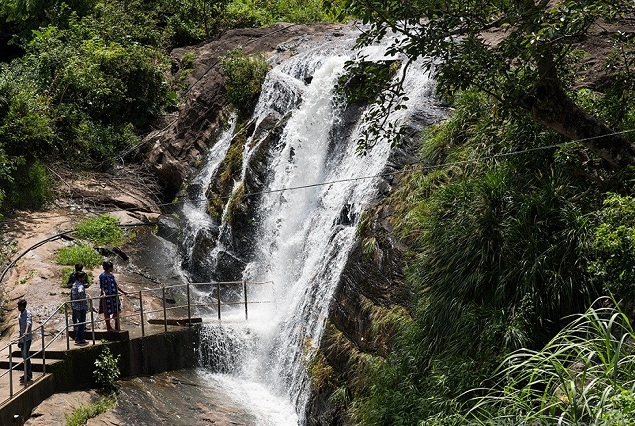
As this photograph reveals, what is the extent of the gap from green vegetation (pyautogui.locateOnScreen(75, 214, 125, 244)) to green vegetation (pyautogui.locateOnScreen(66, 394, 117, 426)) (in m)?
7.28

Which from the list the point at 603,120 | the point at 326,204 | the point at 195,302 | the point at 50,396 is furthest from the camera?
the point at 195,302

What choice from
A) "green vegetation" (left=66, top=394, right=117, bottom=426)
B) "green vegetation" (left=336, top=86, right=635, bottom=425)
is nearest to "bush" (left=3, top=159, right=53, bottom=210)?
"green vegetation" (left=66, top=394, right=117, bottom=426)

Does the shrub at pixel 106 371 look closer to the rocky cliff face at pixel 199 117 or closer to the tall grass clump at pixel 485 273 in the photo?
the tall grass clump at pixel 485 273

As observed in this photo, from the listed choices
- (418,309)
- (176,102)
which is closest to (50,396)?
(418,309)

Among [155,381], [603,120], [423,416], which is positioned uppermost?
[603,120]

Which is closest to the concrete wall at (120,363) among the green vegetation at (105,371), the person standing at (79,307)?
the green vegetation at (105,371)

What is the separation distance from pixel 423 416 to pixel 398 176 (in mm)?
5283

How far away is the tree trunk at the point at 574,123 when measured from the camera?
1020 centimetres

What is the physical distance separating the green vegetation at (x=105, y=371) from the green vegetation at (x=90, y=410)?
265 millimetres

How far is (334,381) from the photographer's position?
1309 centimetres

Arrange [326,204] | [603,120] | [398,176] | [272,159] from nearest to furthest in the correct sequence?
1. [603,120]
2. [398,176]
3. [326,204]
4. [272,159]

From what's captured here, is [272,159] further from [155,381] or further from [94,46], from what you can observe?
[94,46]

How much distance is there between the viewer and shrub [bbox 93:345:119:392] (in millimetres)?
13672

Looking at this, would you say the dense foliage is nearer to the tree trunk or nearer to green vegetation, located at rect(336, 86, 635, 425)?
green vegetation, located at rect(336, 86, 635, 425)
